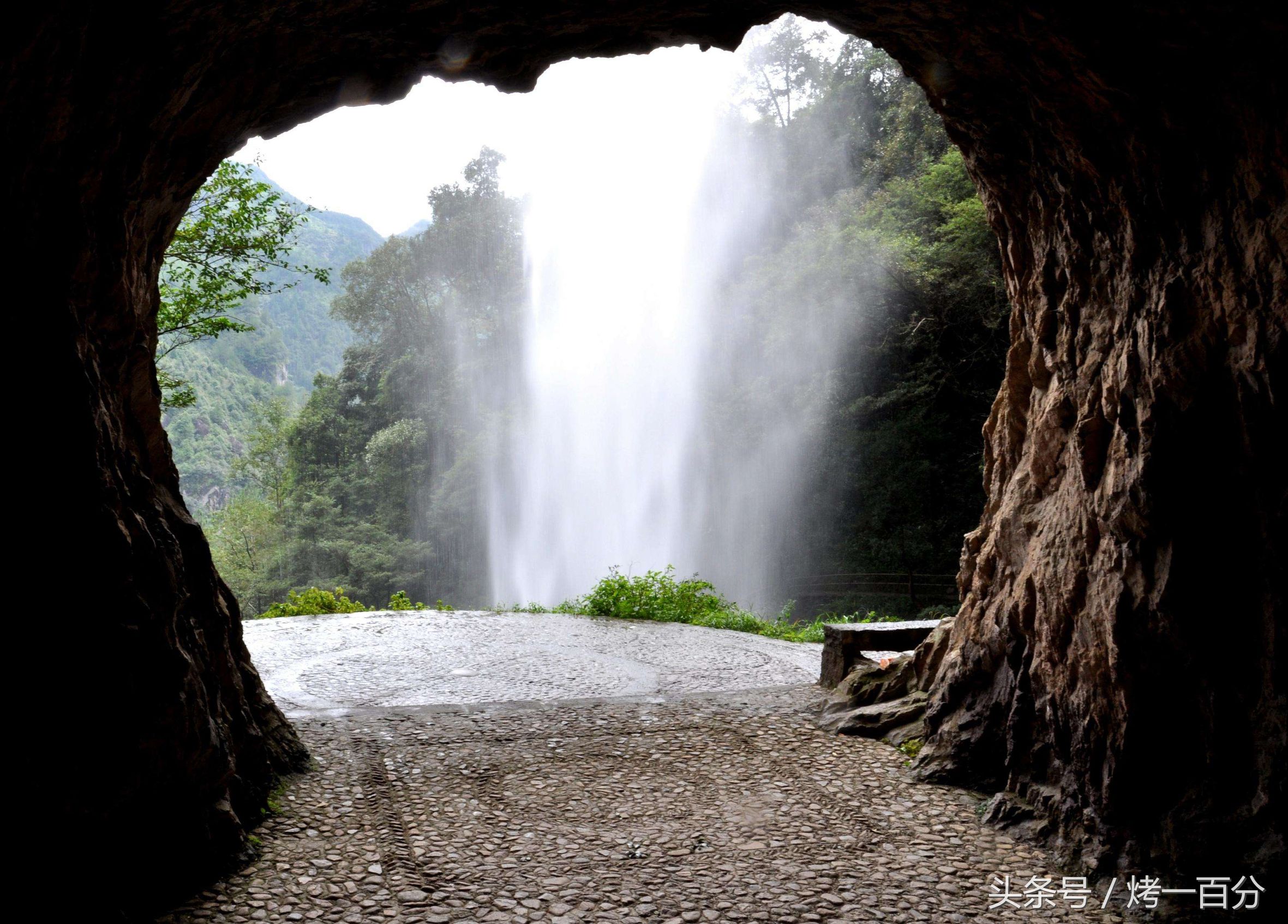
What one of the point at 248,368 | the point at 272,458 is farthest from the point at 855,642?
the point at 248,368

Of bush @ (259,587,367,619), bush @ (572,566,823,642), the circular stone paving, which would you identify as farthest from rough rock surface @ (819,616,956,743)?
bush @ (259,587,367,619)

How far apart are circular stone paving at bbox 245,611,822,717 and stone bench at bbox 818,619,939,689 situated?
71 centimetres

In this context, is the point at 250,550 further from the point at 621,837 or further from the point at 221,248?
the point at 621,837

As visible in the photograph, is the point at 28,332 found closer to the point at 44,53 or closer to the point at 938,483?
the point at 44,53

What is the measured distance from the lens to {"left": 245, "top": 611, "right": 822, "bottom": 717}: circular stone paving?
687cm

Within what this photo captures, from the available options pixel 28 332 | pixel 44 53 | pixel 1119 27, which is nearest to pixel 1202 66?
pixel 1119 27

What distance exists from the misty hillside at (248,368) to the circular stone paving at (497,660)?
15.7 m

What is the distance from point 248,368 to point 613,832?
4550cm

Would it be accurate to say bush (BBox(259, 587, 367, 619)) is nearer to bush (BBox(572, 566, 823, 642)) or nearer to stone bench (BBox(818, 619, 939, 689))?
bush (BBox(572, 566, 823, 642))

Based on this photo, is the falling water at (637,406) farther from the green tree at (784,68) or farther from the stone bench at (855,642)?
the stone bench at (855,642)

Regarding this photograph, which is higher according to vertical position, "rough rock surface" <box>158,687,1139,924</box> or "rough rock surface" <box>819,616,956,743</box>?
"rough rock surface" <box>819,616,956,743</box>

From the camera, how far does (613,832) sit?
4.06 metres

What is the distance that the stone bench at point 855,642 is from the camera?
6.48m

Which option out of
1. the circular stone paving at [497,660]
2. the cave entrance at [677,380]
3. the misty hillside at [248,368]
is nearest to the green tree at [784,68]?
the cave entrance at [677,380]
